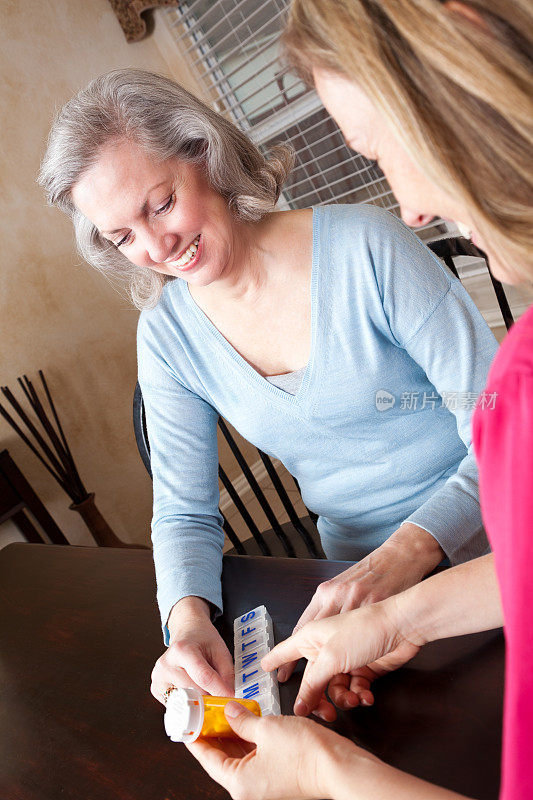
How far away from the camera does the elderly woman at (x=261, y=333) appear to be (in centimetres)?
113

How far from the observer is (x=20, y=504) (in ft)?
7.76

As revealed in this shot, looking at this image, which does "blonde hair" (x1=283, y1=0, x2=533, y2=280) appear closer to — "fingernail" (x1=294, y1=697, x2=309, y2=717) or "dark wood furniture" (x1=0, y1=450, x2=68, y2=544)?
"fingernail" (x1=294, y1=697, x2=309, y2=717)

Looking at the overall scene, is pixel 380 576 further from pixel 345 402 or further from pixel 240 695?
pixel 345 402

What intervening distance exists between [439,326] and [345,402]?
205 millimetres

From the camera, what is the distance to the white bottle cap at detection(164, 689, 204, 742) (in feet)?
2.28

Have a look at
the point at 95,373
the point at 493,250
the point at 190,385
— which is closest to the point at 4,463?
the point at 95,373

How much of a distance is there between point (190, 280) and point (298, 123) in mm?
1870

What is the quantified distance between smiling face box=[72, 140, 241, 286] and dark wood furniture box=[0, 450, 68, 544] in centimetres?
134

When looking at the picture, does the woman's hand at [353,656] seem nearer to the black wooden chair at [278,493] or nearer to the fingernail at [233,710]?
the fingernail at [233,710]

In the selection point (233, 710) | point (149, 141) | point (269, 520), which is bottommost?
point (269, 520)

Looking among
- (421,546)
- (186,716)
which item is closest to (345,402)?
(421,546)

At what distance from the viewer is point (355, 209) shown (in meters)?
1.24

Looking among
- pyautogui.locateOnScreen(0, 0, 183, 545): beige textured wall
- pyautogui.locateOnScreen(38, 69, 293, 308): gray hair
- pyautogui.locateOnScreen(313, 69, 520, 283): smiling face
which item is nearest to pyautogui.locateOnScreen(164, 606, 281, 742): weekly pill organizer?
A: pyautogui.locateOnScreen(313, 69, 520, 283): smiling face

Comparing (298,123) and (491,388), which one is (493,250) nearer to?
(491,388)
